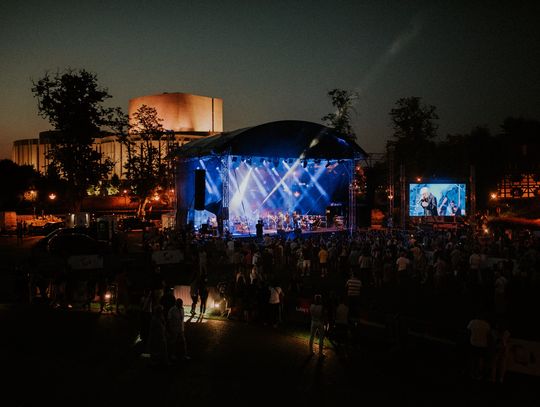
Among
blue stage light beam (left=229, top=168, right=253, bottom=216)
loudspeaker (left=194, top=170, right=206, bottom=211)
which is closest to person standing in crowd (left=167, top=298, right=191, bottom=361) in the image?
loudspeaker (left=194, top=170, right=206, bottom=211)

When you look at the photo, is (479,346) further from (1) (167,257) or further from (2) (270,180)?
(2) (270,180)

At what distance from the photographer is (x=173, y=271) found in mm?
18750

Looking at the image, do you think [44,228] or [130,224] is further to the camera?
[130,224]

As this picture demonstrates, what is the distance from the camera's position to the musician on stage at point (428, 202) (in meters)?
31.7

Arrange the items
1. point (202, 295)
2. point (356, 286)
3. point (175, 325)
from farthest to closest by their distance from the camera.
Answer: point (202, 295), point (356, 286), point (175, 325)

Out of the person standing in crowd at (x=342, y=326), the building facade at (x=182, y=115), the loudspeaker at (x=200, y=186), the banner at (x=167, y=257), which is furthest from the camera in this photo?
the building facade at (x=182, y=115)

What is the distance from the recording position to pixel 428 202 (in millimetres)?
31781

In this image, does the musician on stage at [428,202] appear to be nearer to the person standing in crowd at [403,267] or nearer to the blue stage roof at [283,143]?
the blue stage roof at [283,143]

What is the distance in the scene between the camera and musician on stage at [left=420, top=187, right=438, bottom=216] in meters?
31.7

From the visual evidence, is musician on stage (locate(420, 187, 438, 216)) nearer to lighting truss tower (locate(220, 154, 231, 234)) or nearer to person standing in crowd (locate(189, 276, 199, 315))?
lighting truss tower (locate(220, 154, 231, 234))

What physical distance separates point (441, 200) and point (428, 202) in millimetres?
827

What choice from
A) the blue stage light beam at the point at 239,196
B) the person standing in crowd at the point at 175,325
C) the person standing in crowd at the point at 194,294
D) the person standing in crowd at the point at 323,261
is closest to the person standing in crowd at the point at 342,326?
the person standing in crowd at the point at 175,325

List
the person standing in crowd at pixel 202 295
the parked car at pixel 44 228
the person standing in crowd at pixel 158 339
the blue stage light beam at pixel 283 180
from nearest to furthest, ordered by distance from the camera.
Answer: the person standing in crowd at pixel 158 339 < the person standing in crowd at pixel 202 295 < the blue stage light beam at pixel 283 180 < the parked car at pixel 44 228

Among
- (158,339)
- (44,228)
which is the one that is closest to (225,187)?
(44,228)
